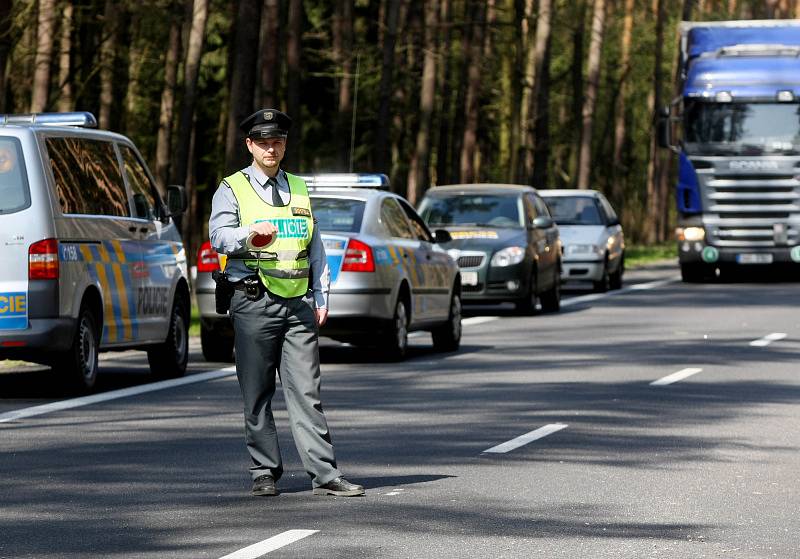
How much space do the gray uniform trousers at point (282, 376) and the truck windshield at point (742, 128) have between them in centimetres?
2527

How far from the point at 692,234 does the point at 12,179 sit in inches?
889

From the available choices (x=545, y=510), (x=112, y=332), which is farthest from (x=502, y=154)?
(x=545, y=510)

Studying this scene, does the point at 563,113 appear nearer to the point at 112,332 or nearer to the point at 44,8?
the point at 44,8

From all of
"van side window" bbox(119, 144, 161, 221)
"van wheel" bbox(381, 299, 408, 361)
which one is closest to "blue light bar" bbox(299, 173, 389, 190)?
"van wheel" bbox(381, 299, 408, 361)

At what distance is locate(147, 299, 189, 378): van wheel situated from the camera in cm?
1639

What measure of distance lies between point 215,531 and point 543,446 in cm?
369

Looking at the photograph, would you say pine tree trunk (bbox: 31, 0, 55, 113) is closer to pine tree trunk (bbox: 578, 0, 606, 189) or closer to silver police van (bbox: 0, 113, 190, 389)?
silver police van (bbox: 0, 113, 190, 389)

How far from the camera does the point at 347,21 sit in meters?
48.8

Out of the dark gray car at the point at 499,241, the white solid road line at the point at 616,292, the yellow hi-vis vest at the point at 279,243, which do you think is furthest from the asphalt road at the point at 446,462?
the white solid road line at the point at 616,292

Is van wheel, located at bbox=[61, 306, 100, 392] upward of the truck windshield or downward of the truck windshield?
downward

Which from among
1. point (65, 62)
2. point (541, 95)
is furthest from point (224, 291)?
point (541, 95)

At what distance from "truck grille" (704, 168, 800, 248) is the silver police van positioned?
19.1m

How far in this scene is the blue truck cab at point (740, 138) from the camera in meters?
33.7

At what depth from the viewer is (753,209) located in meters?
34.4
